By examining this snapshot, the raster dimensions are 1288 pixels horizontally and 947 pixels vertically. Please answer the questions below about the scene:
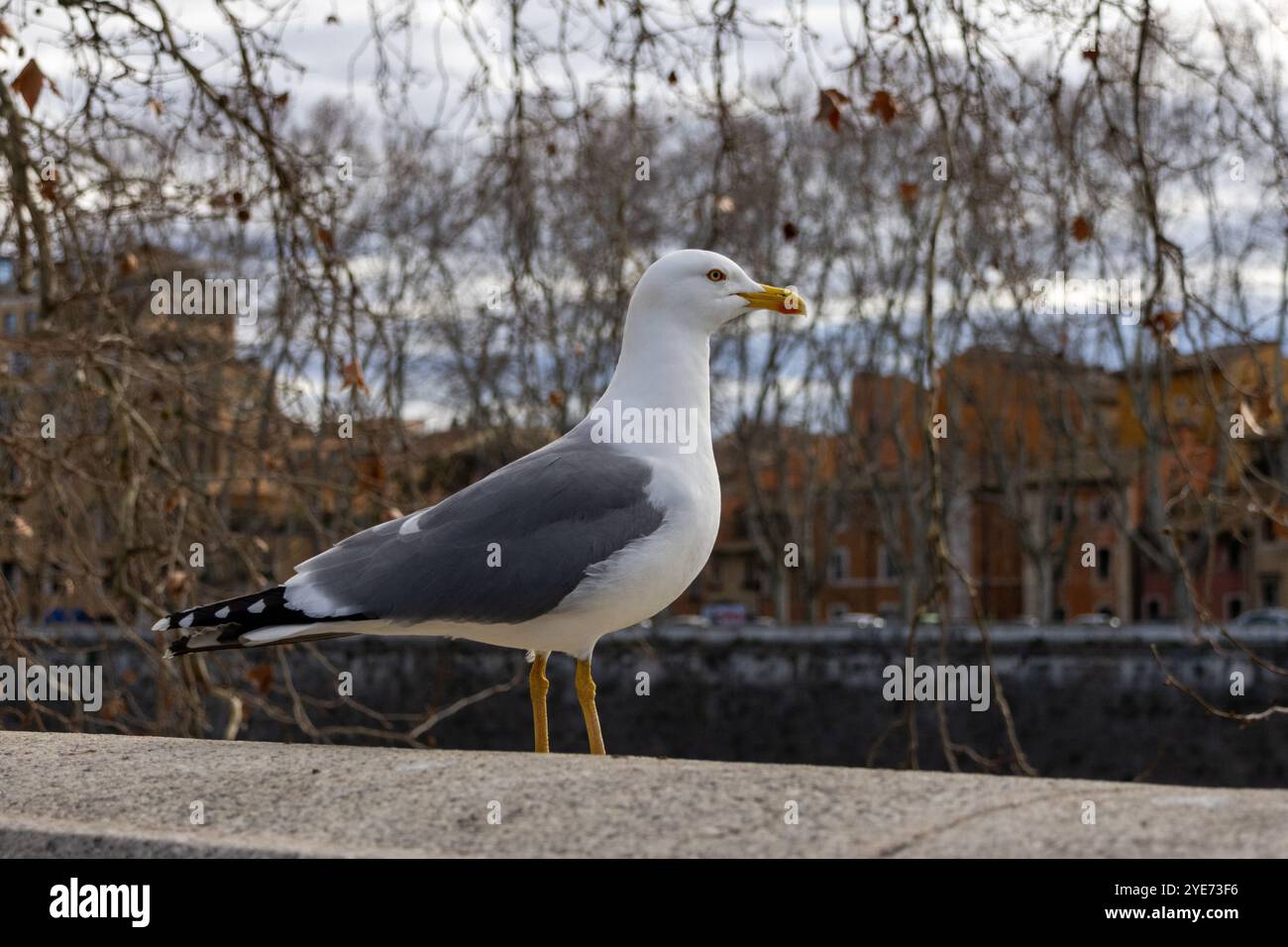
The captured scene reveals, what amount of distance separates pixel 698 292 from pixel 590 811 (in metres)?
1.68

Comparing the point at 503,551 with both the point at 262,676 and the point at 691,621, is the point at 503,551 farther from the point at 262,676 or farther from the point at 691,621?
the point at 691,621

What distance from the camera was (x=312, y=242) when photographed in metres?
5.48

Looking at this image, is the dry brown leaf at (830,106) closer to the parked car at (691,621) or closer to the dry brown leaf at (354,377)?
the dry brown leaf at (354,377)

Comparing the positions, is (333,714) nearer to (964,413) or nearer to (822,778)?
(964,413)

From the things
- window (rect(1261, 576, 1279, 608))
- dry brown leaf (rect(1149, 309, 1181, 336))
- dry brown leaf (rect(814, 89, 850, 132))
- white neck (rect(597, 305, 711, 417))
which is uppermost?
dry brown leaf (rect(814, 89, 850, 132))

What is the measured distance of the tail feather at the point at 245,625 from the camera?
374cm

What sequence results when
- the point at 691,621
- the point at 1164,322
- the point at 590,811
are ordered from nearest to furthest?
the point at 590,811 → the point at 1164,322 → the point at 691,621

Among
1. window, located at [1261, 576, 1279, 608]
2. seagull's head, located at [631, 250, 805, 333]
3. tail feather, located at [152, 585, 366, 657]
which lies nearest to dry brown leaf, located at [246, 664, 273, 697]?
tail feather, located at [152, 585, 366, 657]

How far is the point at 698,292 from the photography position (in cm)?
411

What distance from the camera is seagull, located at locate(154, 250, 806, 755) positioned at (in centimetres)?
380

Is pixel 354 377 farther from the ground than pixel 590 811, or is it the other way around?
pixel 354 377

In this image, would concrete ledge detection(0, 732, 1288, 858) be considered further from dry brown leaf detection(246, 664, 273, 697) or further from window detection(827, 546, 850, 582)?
window detection(827, 546, 850, 582)

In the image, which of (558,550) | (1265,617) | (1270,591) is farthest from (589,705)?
(1270,591)
